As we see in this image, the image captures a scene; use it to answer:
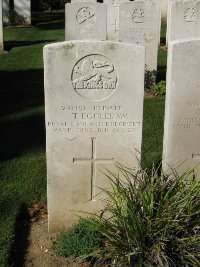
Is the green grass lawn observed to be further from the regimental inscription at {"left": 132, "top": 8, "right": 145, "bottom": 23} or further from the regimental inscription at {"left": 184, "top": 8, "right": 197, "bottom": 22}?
the regimental inscription at {"left": 132, "top": 8, "right": 145, "bottom": 23}

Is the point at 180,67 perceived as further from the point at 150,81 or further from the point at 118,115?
the point at 150,81

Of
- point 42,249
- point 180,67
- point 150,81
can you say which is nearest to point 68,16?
point 150,81

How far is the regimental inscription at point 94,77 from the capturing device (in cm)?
435

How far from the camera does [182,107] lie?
15.8 ft

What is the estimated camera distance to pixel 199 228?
3.99 meters

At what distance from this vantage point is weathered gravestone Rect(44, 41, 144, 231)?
431 cm

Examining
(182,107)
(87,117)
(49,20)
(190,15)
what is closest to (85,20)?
(190,15)

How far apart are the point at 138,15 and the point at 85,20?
4.94 feet

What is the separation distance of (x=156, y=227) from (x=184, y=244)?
10.2 inches

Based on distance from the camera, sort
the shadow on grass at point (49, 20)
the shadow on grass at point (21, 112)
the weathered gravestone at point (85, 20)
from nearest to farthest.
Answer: the shadow on grass at point (21, 112) → the weathered gravestone at point (85, 20) → the shadow on grass at point (49, 20)

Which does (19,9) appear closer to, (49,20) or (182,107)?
(49,20)

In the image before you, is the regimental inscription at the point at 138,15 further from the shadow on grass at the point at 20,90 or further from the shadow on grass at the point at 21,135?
the shadow on grass at the point at 21,135

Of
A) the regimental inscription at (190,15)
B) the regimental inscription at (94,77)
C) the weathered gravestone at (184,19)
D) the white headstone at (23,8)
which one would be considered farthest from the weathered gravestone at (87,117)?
the white headstone at (23,8)

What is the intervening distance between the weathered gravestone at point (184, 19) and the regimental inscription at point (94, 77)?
7.11 metres
